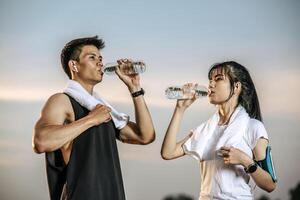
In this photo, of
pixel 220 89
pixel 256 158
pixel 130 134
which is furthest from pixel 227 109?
pixel 130 134

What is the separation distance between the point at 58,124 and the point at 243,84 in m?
0.71

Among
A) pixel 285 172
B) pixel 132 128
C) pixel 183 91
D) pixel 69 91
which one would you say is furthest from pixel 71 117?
pixel 285 172

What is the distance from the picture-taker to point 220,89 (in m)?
1.85

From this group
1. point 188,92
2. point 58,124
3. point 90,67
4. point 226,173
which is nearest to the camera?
point 58,124

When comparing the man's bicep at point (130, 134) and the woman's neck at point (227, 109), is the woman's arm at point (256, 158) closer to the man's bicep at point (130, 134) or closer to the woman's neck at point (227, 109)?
the woman's neck at point (227, 109)

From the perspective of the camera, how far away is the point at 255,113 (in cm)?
190

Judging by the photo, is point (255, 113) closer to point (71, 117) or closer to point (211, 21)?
point (71, 117)

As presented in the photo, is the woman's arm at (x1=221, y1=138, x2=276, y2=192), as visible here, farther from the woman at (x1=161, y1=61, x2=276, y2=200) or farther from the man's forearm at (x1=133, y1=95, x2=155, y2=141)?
the man's forearm at (x1=133, y1=95, x2=155, y2=141)

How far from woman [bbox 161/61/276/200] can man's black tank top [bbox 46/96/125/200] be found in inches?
10.5

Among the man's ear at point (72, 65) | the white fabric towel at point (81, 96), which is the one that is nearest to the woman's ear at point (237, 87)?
the white fabric towel at point (81, 96)

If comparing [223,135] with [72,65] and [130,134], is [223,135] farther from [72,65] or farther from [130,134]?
[72,65]

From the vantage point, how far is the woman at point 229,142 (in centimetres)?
170

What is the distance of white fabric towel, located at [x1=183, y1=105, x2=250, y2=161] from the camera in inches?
70.2

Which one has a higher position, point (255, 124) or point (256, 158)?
point (255, 124)
